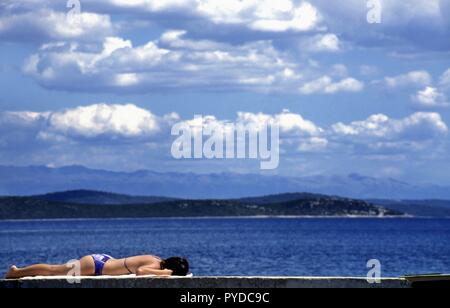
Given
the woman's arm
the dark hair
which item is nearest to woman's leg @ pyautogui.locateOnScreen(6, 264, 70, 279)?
the woman's arm

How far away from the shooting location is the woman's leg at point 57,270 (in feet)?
52.5

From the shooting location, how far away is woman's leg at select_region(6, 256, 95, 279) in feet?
52.5

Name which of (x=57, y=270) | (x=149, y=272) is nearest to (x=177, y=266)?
(x=149, y=272)

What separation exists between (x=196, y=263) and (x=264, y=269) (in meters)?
8.42

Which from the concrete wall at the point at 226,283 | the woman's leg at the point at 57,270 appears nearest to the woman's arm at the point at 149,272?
the woman's leg at the point at 57,270

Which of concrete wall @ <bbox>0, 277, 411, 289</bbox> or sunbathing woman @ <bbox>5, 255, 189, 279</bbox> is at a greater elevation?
sunbathing woman @ <bbox>5, 255, 189, 279</bbox>

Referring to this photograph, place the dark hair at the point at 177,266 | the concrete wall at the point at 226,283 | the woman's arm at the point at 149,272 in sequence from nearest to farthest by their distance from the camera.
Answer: the concrete wall at the point at 226,283 → the woman's arm at the point at 149,272 → the dark hair at the point at 177,266

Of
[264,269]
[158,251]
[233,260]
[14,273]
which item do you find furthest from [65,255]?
[14,273]

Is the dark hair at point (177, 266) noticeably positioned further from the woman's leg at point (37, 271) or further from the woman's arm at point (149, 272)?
the woman's leg at point (37, 271)

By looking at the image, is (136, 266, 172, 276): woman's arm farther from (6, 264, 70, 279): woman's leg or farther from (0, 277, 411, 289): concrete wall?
(6, 264, 70, 279): woman's leg

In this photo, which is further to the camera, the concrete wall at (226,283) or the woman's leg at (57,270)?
the woman's leg at (57,270)
